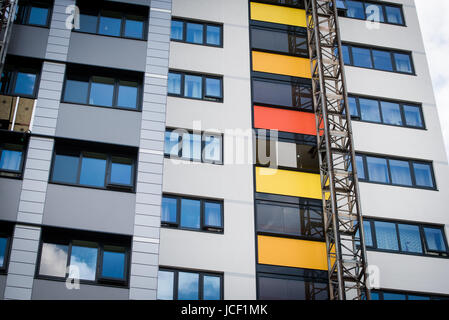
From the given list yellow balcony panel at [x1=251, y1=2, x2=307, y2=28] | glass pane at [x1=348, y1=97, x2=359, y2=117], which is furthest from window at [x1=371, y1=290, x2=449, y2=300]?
yellow balcony panel at [x1=251, y1=2, x2=307, y2=28]

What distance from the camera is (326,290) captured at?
23.1m

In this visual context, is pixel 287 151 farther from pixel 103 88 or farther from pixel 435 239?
pixel 103 88

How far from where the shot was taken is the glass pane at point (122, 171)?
914 inches

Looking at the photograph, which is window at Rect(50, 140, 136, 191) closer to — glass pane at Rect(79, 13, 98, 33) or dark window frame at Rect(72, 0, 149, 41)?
glass pane at Rect(79, 13, 98, 33)

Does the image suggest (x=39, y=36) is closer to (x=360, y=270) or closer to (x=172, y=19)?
(x=172, y=19)

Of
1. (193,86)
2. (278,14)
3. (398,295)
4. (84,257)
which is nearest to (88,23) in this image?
(193,86)

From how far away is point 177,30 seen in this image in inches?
1080

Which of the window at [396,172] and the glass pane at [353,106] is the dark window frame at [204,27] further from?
the window at [396,172]

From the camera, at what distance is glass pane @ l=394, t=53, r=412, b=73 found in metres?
29.4

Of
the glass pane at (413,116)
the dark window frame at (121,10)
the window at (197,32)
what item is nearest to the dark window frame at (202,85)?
the window at (197,32)

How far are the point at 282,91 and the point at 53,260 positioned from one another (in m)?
12.6

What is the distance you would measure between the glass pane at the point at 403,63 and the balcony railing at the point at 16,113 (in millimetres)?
17620

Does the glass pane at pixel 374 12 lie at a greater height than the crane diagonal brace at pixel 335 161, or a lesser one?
greater

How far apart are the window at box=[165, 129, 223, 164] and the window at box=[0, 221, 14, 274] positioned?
674 centimetres
